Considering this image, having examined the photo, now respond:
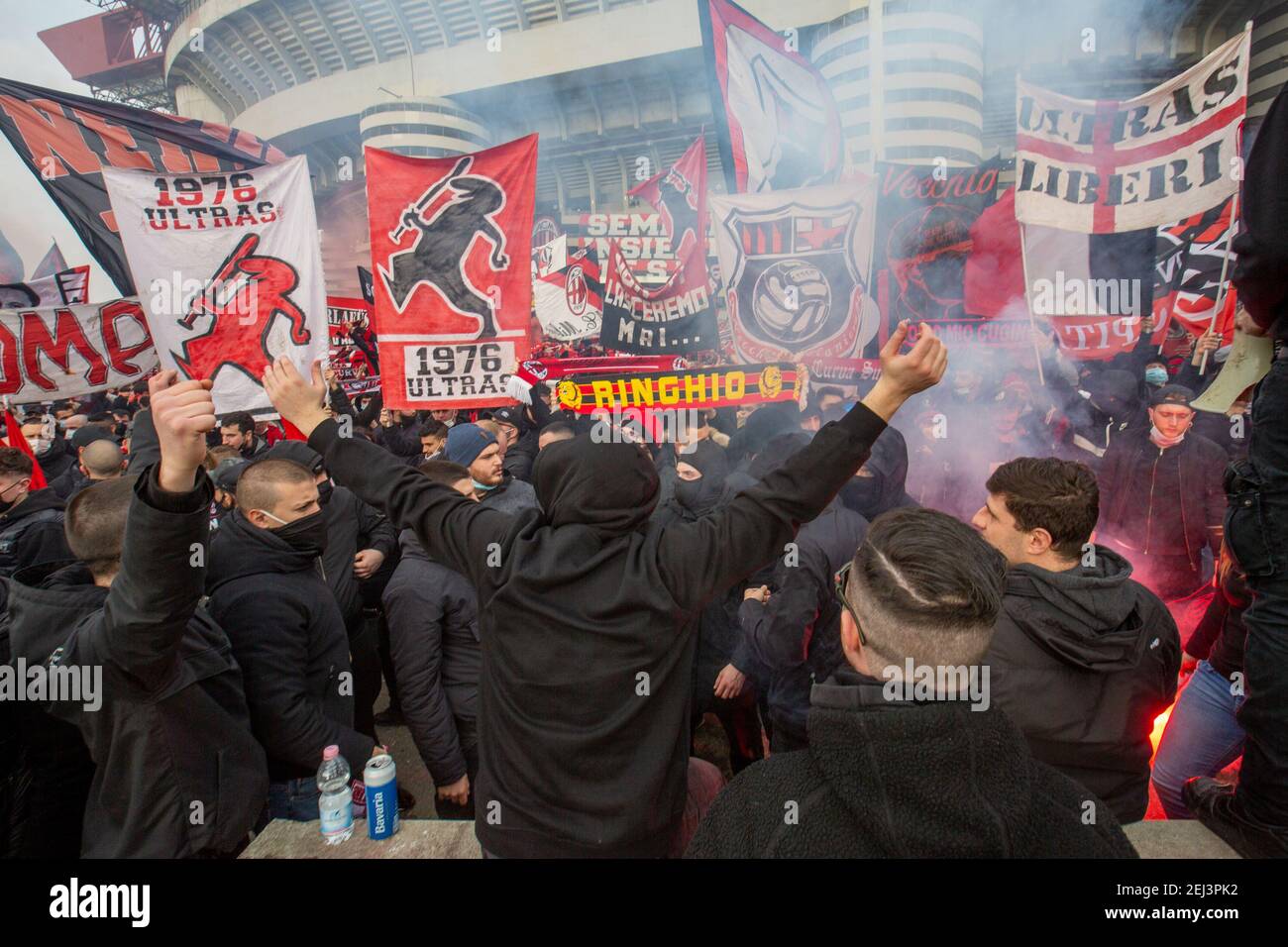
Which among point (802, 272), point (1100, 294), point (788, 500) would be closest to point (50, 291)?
point (802, 272)

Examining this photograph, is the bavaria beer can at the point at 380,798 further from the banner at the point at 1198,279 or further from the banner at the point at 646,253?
the banner at the point at 1198,279

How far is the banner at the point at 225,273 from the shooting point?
3.21m

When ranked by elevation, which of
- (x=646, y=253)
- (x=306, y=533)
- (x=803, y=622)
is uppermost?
(x=646, y=253)

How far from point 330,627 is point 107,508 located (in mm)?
797

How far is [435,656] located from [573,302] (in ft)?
23.6

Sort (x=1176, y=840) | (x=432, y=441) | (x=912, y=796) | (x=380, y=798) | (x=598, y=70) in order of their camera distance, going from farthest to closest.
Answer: (x=598, y=70) → (x=432, y=441) → (x=380, y=798) → (x=1176, y=840) → (x=912, y=796)

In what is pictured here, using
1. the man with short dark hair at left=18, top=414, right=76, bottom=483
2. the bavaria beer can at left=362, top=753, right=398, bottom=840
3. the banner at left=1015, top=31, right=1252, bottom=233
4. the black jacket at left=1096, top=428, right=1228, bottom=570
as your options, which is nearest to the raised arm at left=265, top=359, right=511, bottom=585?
the bavaria beer can at left=362, top=753, right=398, bottom=840

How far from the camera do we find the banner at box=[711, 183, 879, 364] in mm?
4164

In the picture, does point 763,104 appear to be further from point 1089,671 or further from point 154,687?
point 154,687

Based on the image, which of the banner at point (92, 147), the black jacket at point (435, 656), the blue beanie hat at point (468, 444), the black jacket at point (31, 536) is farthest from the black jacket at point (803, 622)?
the banner at point (92, 147)

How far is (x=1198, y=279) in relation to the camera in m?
4.11

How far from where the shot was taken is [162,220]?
3.28m

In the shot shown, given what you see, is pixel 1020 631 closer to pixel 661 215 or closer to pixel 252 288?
pixel 252 288
